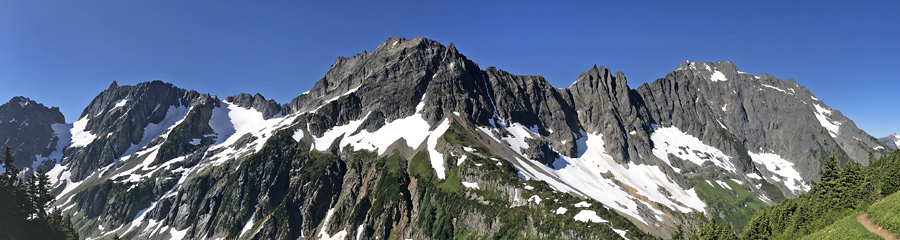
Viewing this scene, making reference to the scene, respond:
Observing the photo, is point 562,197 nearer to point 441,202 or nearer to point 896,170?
point 441,202

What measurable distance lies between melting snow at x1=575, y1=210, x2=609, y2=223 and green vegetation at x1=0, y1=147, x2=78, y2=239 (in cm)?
11166

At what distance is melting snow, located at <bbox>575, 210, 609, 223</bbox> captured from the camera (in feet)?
398

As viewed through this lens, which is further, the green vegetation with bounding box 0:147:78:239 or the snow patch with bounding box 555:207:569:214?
the snow patch with bounding box 555:207:569:214

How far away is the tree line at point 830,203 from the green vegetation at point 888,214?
7731 millimetres

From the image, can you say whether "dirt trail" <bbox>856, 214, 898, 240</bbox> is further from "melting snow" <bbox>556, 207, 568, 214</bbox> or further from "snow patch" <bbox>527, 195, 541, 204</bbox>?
"snow patch" <bbox>527, 195, 541, 204</bbox>

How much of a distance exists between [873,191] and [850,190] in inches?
98.4

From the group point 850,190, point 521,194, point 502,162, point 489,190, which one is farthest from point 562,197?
point 850,190

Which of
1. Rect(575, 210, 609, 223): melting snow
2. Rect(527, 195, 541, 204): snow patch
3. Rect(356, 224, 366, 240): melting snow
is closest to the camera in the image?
Rect(575, 210, 609, 223): melting snow

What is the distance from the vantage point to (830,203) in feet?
189

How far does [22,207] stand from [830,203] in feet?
350

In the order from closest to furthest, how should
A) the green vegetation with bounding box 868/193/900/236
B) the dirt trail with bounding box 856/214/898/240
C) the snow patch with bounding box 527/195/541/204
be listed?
the green vegetation with bounding box 868/193/900/236 < the dirt trail with bounding box 856/214/898/240 < the snow patch with bounding box 527/195/541/204

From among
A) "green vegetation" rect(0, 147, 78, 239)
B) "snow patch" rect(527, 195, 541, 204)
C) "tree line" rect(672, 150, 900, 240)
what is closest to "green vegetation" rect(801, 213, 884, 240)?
"tree line" rect(672, 150, 900, 240)

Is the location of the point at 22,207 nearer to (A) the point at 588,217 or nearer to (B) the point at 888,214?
(B) the point at 888,214

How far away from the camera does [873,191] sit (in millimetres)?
55438
